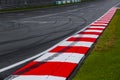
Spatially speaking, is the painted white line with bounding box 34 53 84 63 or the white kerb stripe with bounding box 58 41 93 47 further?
the white kerb stripe with bounding box 58 41 93 47

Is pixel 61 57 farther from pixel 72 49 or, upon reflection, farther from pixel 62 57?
pixel 72 49

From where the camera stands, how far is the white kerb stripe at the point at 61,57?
28.9ft

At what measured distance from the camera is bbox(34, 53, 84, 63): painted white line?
8.81m

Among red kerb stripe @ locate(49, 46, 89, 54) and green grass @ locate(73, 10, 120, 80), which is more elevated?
green grass @ locate(73, 10, 120, 80)

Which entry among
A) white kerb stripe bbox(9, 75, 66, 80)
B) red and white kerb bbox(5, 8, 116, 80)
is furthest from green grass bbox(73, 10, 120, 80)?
white kerb stripe bbox(9, 75, 66, 80)

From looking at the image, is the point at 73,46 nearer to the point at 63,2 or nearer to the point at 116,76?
the point at 116,76

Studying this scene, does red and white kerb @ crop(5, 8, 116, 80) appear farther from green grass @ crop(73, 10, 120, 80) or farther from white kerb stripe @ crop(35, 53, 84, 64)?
green grass @ crop(73, 10, 120, 80)

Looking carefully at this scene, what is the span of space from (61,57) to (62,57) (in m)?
0.03

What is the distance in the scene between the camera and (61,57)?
9.18 m

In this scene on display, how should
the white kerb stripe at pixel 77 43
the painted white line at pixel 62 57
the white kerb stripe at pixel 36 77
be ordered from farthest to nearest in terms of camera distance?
the white kerb stripe at pixel 77 43, the painted white line at pixel 62 57, the white kerb stripe at pixel 36 77

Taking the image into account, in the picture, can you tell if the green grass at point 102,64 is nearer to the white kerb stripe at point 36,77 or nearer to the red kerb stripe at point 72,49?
the red kerb stripe at point 72,49

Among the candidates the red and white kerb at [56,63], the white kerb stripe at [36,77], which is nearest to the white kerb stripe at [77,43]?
the red and white kerb at [56,63]

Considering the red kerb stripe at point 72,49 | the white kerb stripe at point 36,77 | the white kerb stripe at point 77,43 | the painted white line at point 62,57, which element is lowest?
the white kerb stripe at point 77,43

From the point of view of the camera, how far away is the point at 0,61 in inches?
349
